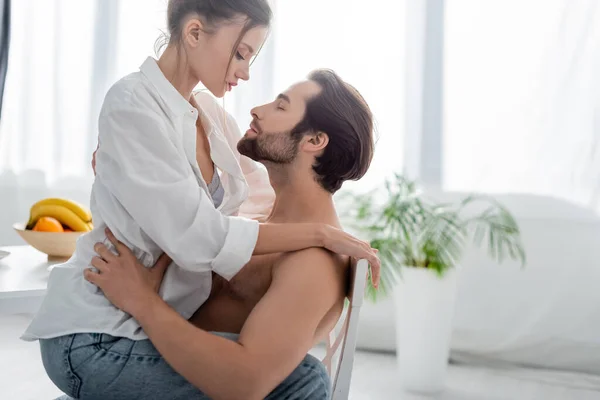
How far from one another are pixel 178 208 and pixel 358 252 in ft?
1.10

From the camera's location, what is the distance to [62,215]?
7.50 feet

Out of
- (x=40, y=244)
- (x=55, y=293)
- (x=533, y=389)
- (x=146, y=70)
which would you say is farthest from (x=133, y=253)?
(x=533, y=389)

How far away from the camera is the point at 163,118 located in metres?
1.53

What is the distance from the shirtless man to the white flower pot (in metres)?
1.63

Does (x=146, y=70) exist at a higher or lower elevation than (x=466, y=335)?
higher

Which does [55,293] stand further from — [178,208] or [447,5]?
[447,5]

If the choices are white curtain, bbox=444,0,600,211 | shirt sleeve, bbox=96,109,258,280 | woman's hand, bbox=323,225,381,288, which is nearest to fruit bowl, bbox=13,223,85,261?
shirt sleeve, bbox=96,109,258,280

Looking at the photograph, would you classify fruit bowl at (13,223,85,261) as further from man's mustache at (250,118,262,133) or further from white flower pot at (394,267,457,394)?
white flower pot at (394,267,457,394)

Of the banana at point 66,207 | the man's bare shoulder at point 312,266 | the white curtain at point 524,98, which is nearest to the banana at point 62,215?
the banana at point 66,207

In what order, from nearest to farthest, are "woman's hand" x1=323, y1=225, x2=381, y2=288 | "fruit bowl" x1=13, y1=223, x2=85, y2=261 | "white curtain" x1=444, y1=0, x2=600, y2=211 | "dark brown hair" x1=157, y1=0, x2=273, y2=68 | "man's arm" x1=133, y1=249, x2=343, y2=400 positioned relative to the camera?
"man's arm" x1=133, y1=249, x2=343, y2=400 < "woman's hand" x1=323, y1=225, x2=381, y2=288 < "dark brown hair" x1=157, y1=0, x2=273, y2=68 < "fruit bowl" x1=13, y1=223, x2=85, y2=261 < "white curtain" x1=444, y1=0, x2=600, y2=211

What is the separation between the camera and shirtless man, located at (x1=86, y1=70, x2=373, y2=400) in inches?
54.9

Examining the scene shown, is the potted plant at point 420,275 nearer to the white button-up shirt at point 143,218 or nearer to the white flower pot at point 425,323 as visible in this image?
the white flower pot at point 425,323

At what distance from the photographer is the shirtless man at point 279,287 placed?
1.39 m

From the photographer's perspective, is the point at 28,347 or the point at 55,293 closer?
the point at 55,293
